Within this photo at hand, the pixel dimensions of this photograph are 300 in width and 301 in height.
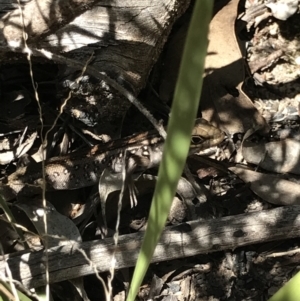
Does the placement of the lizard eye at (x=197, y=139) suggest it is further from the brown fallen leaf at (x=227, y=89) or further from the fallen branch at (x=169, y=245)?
the fallen branch at (x=169, y=245)

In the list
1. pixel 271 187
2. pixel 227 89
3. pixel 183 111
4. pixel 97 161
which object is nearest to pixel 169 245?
pixel 271 187

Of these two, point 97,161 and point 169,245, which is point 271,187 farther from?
point 97,161

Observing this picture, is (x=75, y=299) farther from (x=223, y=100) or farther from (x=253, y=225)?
(x=223, y=100)

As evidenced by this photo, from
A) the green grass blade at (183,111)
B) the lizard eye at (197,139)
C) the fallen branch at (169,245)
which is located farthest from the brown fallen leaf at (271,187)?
the green grass blade at (183,111)

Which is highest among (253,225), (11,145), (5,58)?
(5,58)

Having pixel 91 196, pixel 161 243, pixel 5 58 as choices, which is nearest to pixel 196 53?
pixel 161 243

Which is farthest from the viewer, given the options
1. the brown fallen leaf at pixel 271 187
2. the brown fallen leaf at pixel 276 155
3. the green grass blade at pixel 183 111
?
the brown fallen leaf at pixel 276 155

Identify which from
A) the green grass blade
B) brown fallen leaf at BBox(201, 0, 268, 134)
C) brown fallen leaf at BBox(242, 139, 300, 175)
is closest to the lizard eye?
brown fallen leaf at BBox(201, 0, 268, 134)
